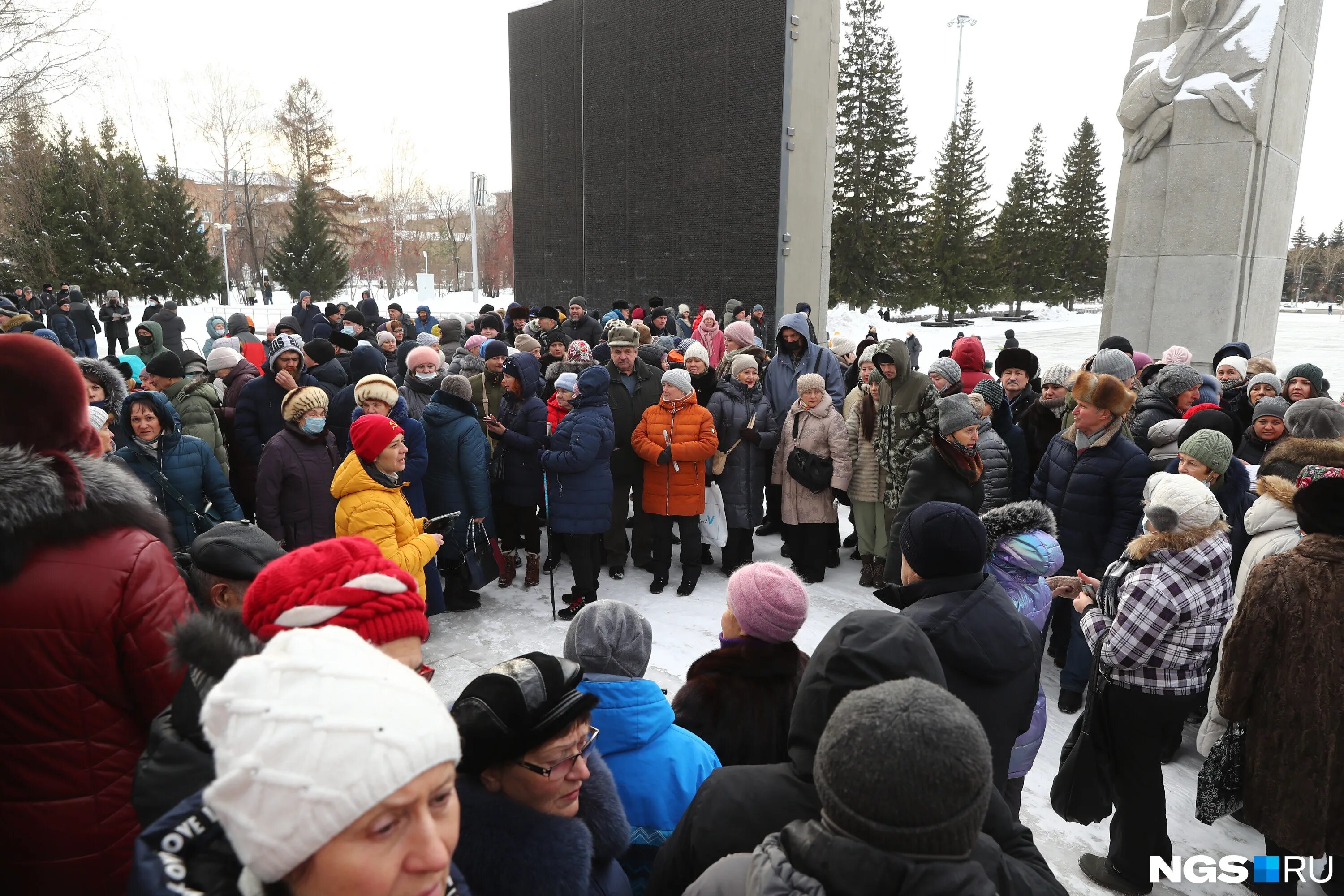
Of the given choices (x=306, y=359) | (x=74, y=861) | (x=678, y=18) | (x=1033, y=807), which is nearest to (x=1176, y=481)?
(x=1033, y=807)

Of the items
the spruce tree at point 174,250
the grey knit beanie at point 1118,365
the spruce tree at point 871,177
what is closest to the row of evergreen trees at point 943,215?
the spruce tree at point 871,177

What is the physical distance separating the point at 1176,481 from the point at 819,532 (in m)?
3.58

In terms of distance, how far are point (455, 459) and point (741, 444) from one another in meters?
2.36

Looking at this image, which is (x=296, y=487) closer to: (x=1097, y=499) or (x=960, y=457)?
(x=960, y=457)

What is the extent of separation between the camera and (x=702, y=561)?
7.25 metres

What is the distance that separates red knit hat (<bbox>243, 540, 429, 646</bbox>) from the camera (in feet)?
5.80

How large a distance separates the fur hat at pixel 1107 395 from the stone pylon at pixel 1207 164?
299 inches

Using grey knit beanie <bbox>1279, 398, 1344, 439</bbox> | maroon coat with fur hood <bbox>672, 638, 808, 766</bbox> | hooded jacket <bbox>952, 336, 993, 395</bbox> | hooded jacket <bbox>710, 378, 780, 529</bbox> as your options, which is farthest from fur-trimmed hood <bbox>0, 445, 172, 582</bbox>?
hooded jacket <bbox>952, 336, 993, 395</bbox>

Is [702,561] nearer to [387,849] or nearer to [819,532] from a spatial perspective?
[819,532]

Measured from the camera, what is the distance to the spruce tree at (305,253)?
36125mm

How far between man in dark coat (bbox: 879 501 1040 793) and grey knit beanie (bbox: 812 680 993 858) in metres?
1.29

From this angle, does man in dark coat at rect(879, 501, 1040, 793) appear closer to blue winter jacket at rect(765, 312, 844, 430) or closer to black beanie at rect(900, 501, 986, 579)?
black beanie at rect(900, 501, 986, 579)

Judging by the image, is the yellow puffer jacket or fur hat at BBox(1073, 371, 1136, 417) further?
fur hat at BBox(1073, 371, 1136, 417)

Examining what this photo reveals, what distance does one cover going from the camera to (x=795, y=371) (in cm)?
716
